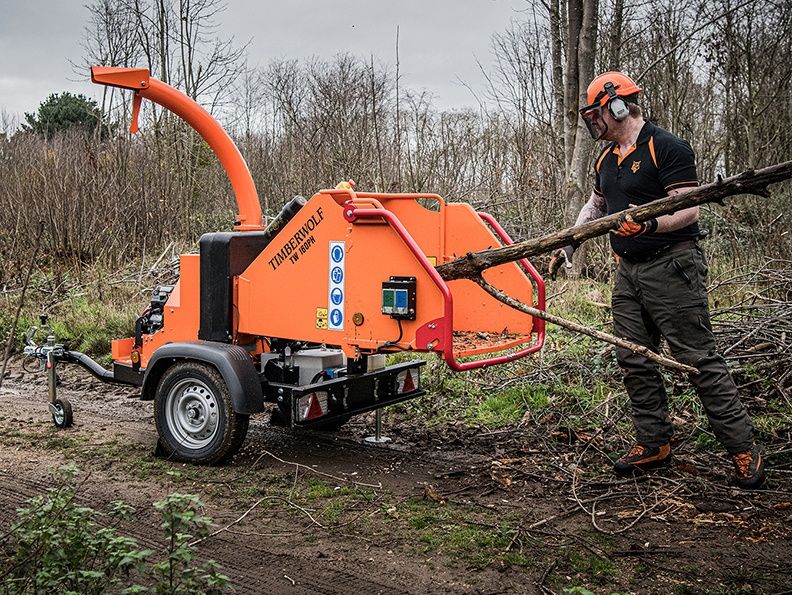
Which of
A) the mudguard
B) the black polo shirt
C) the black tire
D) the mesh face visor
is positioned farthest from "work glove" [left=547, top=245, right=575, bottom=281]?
the black tire

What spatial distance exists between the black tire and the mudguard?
5.44ft

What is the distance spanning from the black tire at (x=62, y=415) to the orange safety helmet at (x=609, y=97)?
189 inches

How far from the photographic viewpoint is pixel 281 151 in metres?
17.2

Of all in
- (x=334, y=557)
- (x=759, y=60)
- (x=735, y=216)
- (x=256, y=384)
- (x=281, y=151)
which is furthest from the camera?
(x=281, y=151)

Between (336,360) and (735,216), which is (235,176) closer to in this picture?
(336,360)

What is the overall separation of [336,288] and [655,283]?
6.46 ft

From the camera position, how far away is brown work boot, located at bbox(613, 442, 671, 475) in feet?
18.0

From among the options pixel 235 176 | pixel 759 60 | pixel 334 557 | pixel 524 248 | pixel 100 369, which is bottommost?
pixel 334 557

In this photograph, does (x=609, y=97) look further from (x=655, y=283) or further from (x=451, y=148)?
(x=451, y=148)

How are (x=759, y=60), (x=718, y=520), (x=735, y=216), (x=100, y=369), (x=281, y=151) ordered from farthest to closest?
(x=281, y=151)
(x=759, y=60)
(x=735, y=216)
(x=100, y=369)
(x=718, y=520)

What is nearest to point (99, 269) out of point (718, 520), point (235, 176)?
point (235, 176)

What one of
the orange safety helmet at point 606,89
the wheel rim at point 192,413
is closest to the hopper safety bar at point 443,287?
the orange safety helmet at point 606,89

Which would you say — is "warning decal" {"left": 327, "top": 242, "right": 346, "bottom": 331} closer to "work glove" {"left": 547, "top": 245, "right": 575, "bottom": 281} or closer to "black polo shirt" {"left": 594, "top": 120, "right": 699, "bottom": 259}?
"work glove" {"left": 547, "top": 245, "right": 575, "bottom": 281}

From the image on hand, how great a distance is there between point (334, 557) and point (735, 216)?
9819 mm
